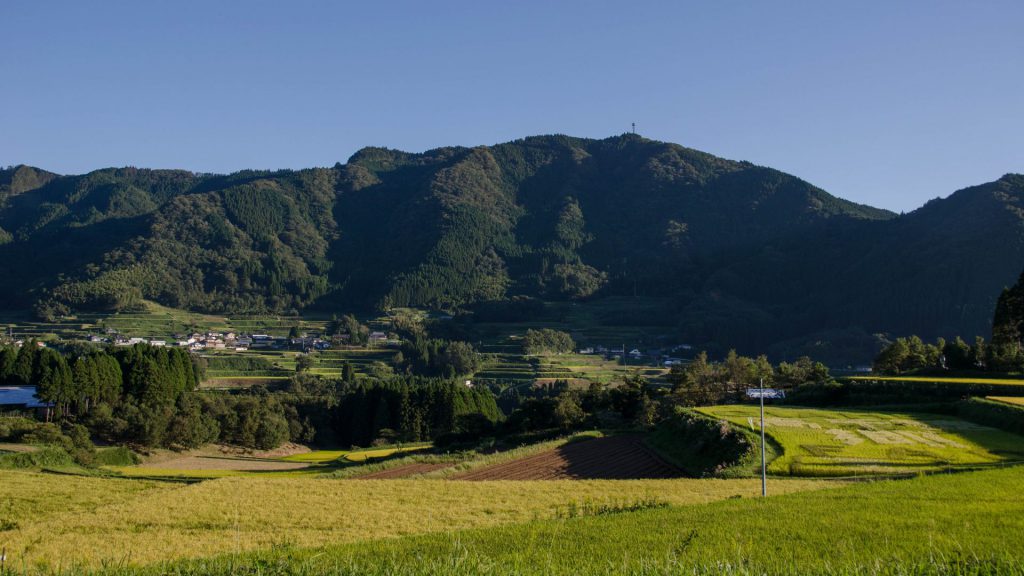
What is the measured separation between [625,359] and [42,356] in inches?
3710

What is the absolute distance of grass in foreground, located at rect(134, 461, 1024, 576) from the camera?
7672 millimetres

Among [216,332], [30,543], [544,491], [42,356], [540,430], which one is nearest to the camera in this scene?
[30,543]

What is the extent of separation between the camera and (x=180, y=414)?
68.9 meters

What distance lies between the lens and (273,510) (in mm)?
24656

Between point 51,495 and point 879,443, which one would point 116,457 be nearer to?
point 51,495

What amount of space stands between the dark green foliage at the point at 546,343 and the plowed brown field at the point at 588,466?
93.8 metres

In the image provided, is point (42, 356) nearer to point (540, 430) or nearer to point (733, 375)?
point (540, 430)

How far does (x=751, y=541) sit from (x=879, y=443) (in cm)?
2347

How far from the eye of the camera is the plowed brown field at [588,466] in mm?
36406

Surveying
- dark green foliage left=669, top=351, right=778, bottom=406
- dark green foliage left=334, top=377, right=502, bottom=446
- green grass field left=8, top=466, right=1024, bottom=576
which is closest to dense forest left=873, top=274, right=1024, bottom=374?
dark green foliage left=669, top=351, right=778, bottom=406

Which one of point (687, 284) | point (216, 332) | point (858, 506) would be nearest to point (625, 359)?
point (687, 284)

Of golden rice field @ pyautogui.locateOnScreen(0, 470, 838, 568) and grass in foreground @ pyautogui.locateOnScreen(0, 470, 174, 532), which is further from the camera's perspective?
grass in foreground @ pyautogui.locateOnScreen(0, 470, 174, 532)

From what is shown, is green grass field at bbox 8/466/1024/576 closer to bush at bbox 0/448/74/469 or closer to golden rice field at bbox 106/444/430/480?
golden rice field at bbox 106/444/430/480

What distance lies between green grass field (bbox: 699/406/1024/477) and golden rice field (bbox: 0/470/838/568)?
10.4ft
